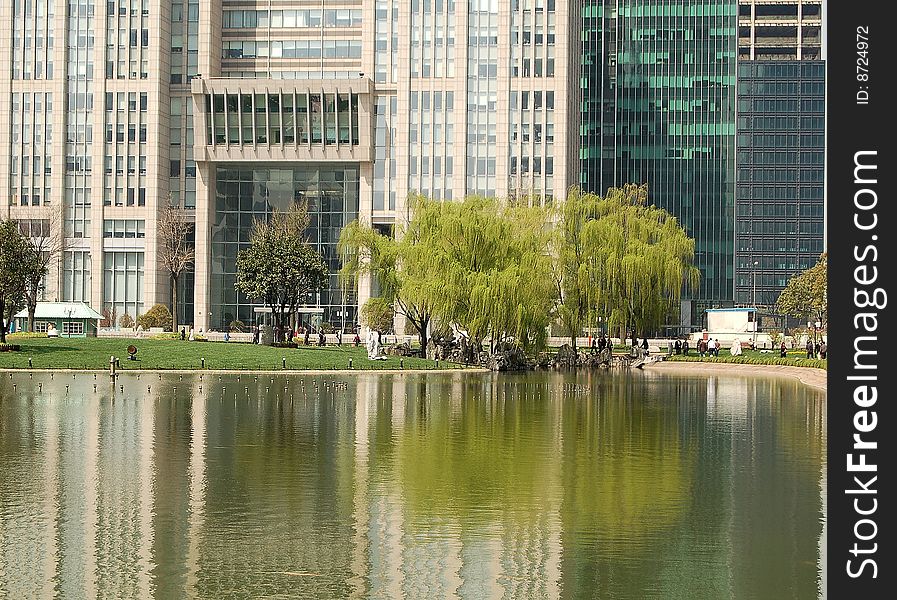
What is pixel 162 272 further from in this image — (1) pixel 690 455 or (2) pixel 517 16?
(1) pixel 690 455

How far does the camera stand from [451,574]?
1388 cm

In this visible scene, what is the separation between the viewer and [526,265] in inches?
2522

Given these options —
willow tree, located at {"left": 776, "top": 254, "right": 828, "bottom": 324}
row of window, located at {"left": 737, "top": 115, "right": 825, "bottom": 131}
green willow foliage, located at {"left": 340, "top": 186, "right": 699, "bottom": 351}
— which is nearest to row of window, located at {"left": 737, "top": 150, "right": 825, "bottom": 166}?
row of window, located at {"left": 737, "top": 115, "right": 825, "bottom": 131}

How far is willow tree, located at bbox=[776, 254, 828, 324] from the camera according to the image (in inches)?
3666

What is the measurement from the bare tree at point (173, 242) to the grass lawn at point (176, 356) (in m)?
34.6

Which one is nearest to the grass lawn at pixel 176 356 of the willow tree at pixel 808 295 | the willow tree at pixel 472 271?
the willow tree at pixel 472 271

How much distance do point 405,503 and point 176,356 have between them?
45.0 meters

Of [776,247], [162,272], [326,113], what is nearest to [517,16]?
[326,113]

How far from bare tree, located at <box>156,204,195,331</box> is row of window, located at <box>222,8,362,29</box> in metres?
19.4

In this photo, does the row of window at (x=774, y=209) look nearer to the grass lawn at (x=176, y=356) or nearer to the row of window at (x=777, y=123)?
the row of window at (x=777, y=123)

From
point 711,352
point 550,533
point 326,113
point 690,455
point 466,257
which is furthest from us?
point 326,113

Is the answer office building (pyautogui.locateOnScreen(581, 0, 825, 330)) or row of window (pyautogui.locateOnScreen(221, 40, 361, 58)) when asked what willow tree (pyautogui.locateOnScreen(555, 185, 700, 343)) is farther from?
office building (pyautogui.locateOnScreen(581, 0, 825, 330))
